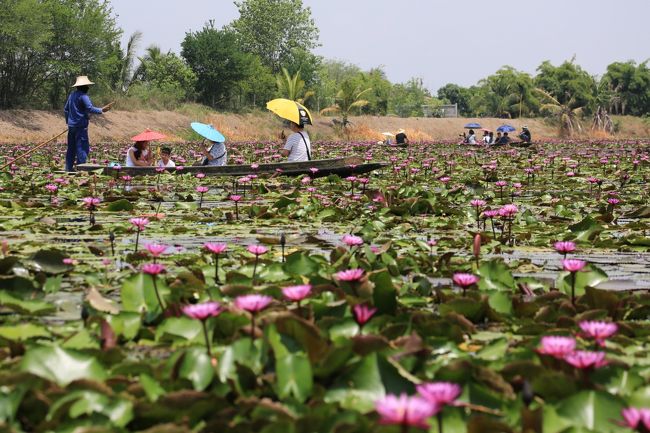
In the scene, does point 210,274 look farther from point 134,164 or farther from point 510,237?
point 134,164

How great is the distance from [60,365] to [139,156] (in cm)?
842

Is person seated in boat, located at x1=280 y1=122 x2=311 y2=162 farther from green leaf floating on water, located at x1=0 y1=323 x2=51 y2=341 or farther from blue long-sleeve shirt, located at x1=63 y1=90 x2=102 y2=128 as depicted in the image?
green leaf floating on water, located at x1=0 y1=323 x2=51 y2=341

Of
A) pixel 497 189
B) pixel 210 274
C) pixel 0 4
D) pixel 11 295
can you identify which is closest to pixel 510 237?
pixel 210 274

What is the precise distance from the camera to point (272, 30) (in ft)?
195

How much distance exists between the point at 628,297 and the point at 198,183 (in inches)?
271

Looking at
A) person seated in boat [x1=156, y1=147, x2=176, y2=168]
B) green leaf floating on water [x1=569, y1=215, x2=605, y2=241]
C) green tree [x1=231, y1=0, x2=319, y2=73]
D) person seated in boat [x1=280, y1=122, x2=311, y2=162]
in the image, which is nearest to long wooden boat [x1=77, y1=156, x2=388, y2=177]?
person seated in boat [x1=156, y1=147, x2=176, y2=168]

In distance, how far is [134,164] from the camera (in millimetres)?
9734

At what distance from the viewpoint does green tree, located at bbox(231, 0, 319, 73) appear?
5962 cm

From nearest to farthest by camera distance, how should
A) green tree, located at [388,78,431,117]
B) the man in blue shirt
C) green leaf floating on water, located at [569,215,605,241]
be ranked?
green leaf floating on water, located at [569,215,605,241], the man in blue shirt, green tree, located at [388,78,431,117]

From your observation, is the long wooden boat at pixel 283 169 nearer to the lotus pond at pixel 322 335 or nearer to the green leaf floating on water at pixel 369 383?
the lotus pond at pixel 322 335

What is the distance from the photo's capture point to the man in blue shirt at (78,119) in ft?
34.5

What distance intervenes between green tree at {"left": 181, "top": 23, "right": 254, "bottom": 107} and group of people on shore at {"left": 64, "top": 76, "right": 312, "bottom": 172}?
109 feet

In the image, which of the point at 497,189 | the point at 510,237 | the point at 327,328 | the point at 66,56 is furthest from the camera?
the point at 66,56

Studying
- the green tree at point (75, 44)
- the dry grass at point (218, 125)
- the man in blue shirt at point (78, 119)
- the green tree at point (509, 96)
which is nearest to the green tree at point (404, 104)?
the green tree at point (509, 96)
